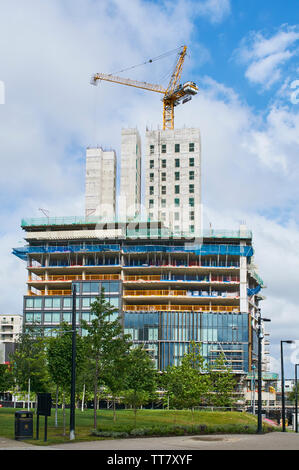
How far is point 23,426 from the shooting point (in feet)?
107

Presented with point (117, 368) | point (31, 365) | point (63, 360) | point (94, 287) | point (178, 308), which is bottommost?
point (31, 365)

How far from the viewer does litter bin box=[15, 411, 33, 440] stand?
32406 mm

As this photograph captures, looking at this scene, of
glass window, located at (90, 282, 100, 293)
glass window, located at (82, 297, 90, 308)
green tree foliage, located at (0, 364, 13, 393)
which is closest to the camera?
green tree foliage, located at (0, 364, 13, 393)

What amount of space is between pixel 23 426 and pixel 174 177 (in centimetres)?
12086

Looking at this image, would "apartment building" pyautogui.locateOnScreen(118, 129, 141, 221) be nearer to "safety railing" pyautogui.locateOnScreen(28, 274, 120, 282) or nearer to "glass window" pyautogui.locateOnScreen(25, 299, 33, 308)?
"safety railing" pyautogui.locateOnScreen(28, 274, 120, 282)

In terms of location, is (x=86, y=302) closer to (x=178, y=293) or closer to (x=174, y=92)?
→ (x=178, y=293)

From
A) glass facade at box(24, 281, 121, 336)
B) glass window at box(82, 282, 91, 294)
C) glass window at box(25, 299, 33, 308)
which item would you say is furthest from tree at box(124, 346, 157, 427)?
glass window at box(25, 299, 33, 308)

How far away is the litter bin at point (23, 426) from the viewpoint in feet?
106

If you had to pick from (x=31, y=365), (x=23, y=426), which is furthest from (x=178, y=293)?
(x=23, y=426)

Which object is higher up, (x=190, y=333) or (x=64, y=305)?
(x=64, y=305)

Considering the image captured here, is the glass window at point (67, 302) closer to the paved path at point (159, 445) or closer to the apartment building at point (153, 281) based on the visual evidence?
the apartment building at point (153, 281)

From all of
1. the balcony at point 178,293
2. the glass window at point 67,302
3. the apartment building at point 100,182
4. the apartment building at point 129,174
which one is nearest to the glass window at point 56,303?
the glass window at point 67,302

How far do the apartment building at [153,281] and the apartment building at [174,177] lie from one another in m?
23.6

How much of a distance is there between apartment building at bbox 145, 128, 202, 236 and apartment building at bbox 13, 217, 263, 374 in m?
23.6
